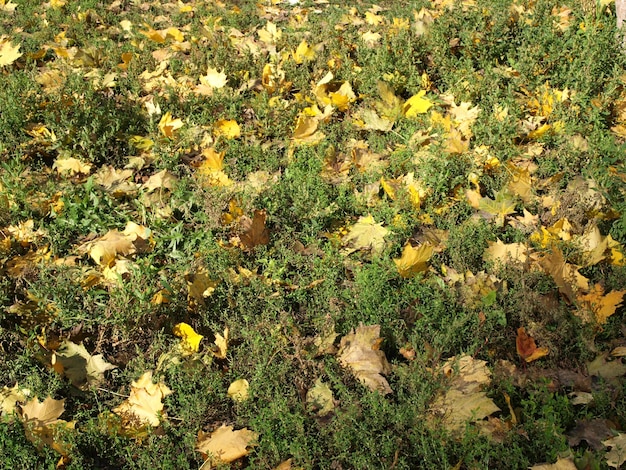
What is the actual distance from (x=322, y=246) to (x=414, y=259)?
0.56 metres

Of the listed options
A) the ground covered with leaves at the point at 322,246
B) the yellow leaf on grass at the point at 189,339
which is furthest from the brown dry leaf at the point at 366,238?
the yellow leaf on grass at the point at 189,339

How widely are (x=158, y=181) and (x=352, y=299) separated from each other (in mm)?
1495

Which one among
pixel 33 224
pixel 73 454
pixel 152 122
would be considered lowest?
pixel 73 454

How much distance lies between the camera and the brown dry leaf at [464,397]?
2268 mm

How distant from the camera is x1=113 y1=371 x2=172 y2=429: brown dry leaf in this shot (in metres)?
2.39

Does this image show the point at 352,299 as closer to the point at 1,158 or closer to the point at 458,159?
the point at 458,159

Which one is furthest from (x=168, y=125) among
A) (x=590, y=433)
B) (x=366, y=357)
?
(x=590, y=433)

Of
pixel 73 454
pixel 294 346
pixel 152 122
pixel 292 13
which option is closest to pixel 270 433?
pixel 294 346

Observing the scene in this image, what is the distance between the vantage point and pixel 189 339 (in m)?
2.71

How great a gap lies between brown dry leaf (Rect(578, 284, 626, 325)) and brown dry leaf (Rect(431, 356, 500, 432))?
1.95ft

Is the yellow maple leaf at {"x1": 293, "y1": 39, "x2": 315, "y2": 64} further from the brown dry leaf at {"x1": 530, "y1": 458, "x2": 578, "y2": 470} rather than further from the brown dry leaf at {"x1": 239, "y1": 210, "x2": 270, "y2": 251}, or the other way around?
the brown dry leaf at {"x1": 530, "y1": 458, "x2": 578, "y2": 470}

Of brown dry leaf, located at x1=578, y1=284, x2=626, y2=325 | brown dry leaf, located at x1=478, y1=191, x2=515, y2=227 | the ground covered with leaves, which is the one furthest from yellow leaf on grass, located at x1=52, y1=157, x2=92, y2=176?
brown dry leaf, located at x1=578, y1=284, x2=626, y2=325

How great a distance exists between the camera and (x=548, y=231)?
3.10 meters

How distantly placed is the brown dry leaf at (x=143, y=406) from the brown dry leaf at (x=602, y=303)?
6.11 feet
